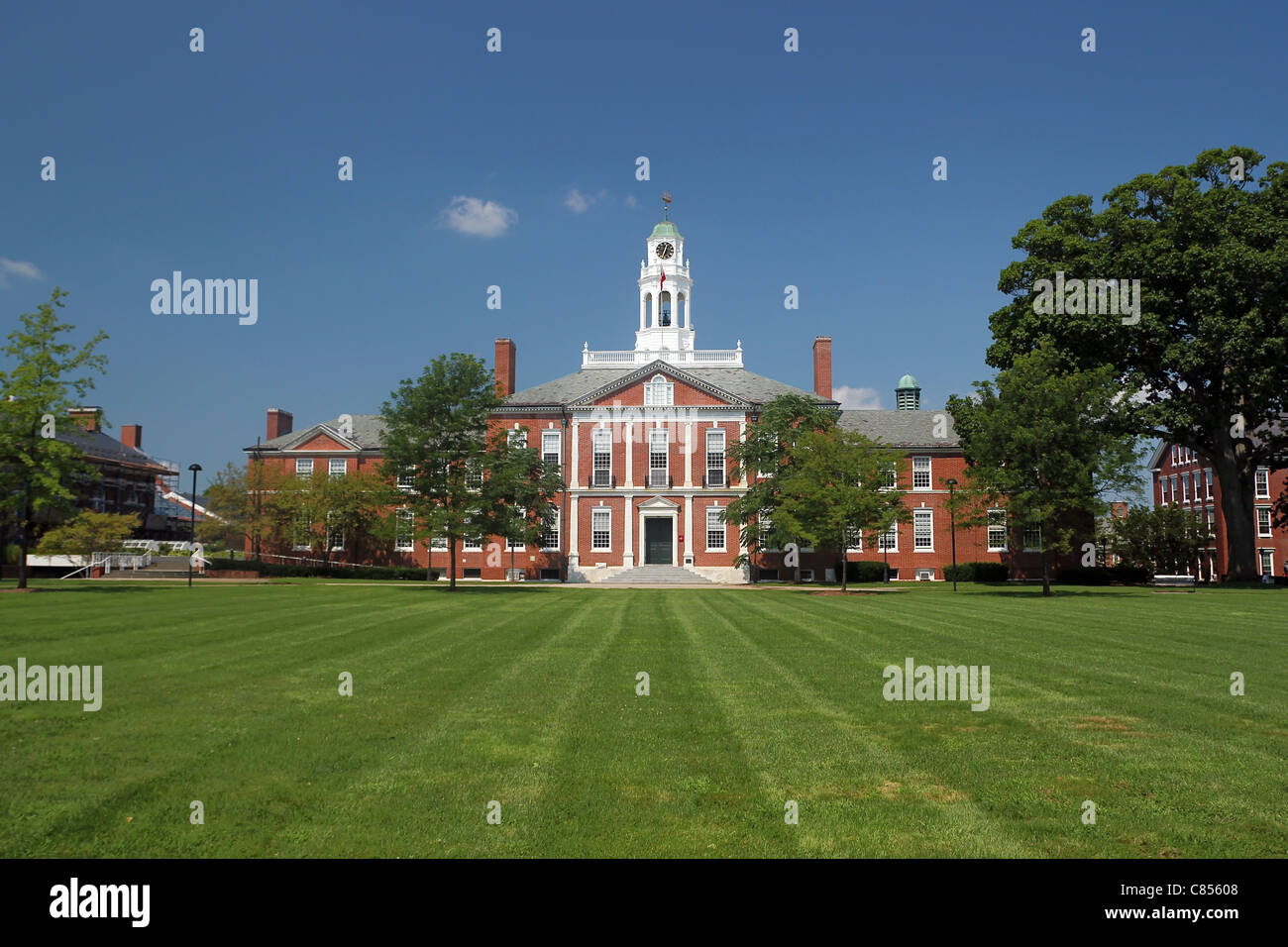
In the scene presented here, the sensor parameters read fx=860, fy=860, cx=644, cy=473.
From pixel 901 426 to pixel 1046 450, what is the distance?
2846cm

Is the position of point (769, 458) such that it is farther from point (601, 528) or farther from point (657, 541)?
point (601, 528)

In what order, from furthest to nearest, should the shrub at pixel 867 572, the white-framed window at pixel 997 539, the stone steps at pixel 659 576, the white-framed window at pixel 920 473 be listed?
1. the white-framed window at pixel 920 473
2. the white-framed window at pixel 997 539
3. the shrub at pixel 867 572
4. the stone steps at pixel 659 576

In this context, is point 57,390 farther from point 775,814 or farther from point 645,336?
point 645,336

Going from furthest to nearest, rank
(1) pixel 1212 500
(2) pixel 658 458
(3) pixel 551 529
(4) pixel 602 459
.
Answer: (1) pixel 1212 500 < (4) pixel 602 459 < (2) pixel 658 458 < (3) pixel 551 529

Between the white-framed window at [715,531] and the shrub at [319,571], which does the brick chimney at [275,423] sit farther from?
the white-framed window at [715,531]

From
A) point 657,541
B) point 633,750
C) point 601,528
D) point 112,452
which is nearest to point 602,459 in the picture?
point 601,528

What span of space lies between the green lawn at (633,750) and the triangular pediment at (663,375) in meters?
41.9

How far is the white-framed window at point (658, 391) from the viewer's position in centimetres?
5806

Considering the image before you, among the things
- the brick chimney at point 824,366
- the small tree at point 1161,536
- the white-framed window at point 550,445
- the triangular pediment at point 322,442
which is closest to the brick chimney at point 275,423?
the triangular pediment at point 322,442

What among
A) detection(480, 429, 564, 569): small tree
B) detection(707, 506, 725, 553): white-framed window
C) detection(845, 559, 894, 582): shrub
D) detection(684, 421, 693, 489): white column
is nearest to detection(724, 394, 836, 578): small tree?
detection(707, 506, 725, 553): white-framed window

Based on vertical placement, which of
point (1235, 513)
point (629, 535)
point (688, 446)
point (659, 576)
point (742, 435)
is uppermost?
point (742, 435)

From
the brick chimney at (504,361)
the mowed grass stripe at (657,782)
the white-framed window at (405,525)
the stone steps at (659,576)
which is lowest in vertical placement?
the stone steps at (659,576)

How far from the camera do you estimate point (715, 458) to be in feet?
190
